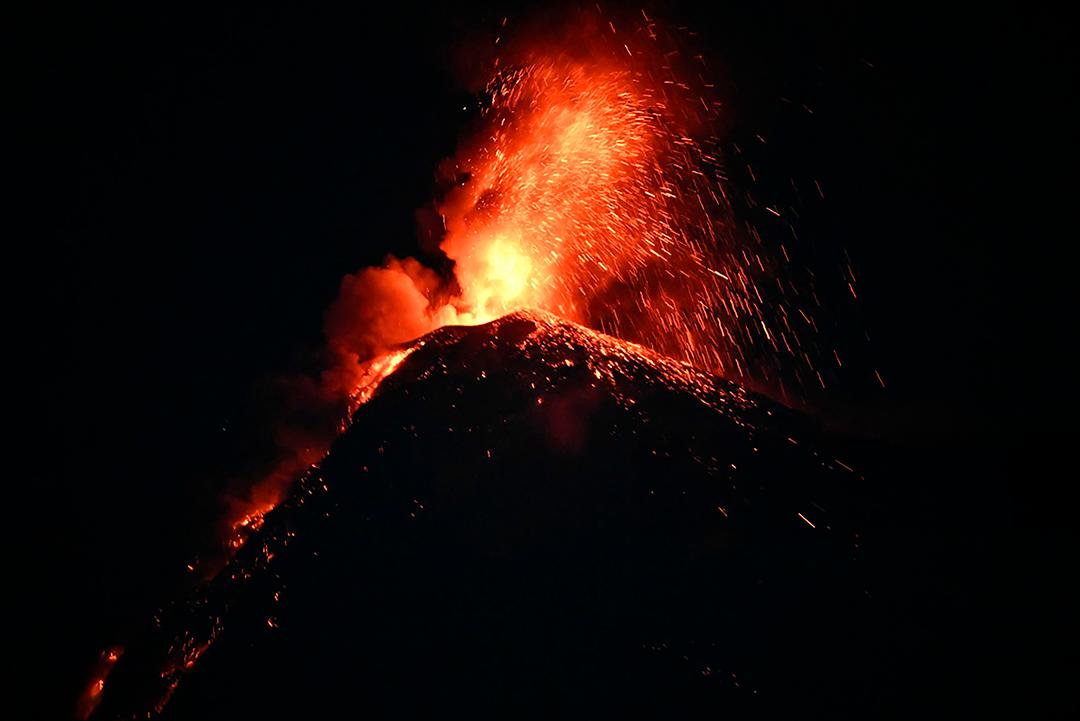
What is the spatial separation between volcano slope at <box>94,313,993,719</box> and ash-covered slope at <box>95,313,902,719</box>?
11mm

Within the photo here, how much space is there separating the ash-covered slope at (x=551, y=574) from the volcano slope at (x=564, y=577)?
0.01m

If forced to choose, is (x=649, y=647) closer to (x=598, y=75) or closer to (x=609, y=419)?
(x=609, y=419)

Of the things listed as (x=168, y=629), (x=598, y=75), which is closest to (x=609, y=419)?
(x=168, y=629)

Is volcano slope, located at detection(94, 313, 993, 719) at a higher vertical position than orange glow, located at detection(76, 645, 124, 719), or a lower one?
higher

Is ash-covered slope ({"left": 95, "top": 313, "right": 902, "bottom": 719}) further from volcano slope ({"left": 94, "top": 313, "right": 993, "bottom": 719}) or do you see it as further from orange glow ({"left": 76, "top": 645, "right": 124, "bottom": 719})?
orange glow ({"left": 76, "top": 645, "right": 124, "bottom": 719})

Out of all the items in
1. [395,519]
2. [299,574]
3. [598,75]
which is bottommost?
[299,574]

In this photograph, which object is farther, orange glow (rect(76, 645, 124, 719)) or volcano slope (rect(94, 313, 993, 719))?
orange glow (rect(76, 645, 124, 719))

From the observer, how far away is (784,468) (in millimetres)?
3252

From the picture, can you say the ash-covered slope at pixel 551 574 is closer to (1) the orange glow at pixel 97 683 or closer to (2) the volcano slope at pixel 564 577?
(2) the volcano slope at pixel 564 577

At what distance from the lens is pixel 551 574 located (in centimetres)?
272

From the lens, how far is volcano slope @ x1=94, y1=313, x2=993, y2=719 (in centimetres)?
239

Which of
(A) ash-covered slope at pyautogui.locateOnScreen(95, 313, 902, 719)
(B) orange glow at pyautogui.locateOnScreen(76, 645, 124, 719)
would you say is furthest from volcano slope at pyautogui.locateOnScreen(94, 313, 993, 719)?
(B) orange glow at pyautogui.locateOnScreen(76, 645, 124, 719)

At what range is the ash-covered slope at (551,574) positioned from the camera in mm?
2398

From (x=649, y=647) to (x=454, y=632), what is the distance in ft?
2.99
